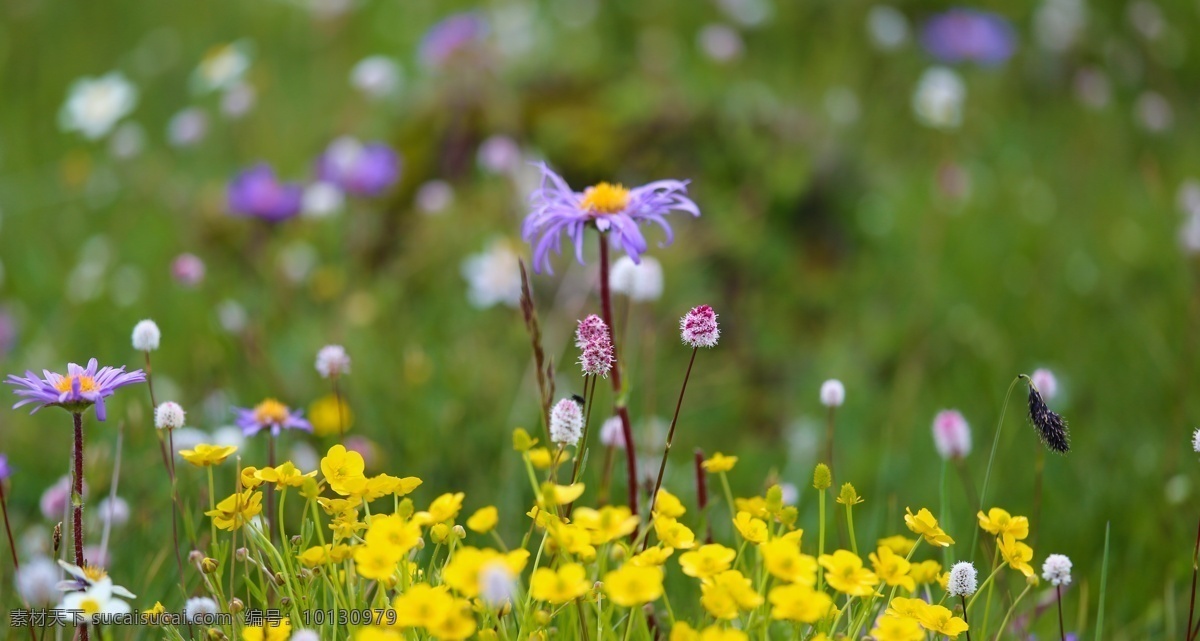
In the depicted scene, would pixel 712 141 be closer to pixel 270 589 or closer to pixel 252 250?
pixel 252 250

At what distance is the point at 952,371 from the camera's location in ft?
9.76

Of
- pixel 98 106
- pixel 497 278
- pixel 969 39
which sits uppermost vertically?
pixel 969 39

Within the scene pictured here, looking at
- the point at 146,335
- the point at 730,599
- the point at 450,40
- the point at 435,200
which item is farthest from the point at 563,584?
the point at 450,40

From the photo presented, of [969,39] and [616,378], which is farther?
[969,39]

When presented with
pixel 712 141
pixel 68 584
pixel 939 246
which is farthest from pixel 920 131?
pixel 68 584

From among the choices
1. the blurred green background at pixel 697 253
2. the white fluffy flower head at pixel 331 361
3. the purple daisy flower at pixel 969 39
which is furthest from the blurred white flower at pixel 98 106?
the purple daisy flower at pixel 969 39

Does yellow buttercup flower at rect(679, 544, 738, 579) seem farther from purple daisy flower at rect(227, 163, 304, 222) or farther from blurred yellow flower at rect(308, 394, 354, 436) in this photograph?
purple daisy flower at rect(227, 163, 304, 222)

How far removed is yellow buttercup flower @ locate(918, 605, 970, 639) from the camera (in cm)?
109

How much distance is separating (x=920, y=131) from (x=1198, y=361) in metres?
1.94

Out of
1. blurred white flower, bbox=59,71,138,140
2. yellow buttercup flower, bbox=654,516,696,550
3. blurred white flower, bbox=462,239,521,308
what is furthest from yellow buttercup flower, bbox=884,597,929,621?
blurred white flower, bbox=59,71,138,140

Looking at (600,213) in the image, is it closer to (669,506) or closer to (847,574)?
(669,506)

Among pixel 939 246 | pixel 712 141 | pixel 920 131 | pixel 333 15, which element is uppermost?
pixel 333 15

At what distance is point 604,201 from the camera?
1.38 meters

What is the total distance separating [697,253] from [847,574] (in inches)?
78.8
